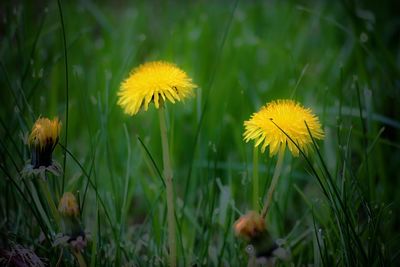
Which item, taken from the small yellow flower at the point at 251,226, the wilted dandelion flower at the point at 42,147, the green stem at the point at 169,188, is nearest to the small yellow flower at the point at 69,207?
the wilted dandelion flower at the point at 42,147

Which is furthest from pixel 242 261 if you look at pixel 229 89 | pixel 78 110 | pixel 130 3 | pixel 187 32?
pixel 130 3

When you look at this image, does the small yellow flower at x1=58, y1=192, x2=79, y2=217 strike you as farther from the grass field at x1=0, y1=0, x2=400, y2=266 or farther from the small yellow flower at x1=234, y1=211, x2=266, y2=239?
the small yellow flower at x1=234, y1=211, x2=266, y2=239

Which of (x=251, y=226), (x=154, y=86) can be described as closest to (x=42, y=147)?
(x=154, y=86)

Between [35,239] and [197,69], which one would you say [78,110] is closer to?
[197,69]

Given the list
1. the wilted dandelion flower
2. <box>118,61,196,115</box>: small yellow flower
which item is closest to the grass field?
the wilted dandelion flower

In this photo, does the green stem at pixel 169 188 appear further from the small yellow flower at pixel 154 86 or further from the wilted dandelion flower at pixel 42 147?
the wilted dandelion flower at pixel 42 147

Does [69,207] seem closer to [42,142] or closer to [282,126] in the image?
[42,142]
